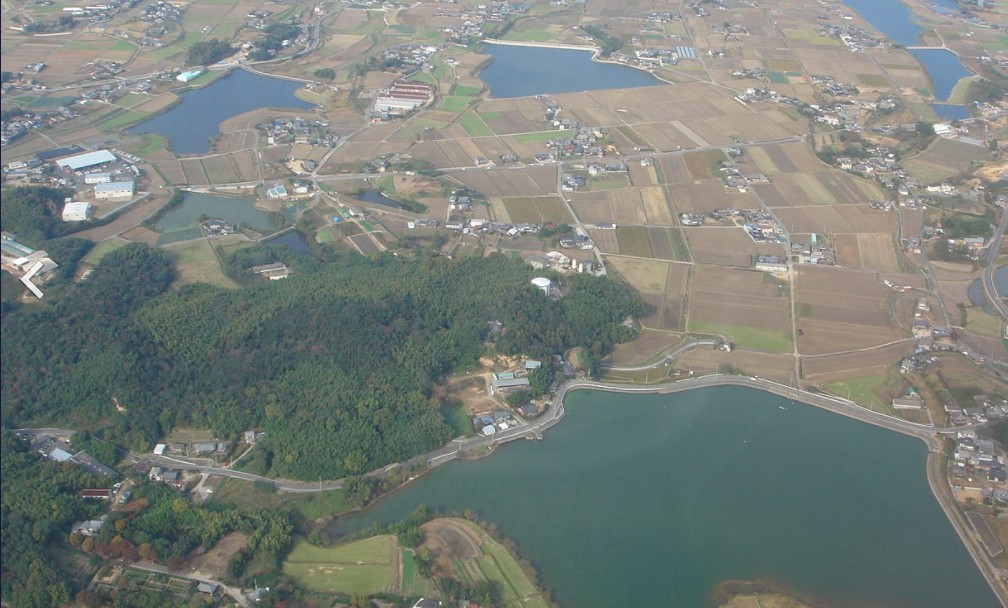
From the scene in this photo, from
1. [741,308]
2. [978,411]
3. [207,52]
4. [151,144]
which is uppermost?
[207,52]

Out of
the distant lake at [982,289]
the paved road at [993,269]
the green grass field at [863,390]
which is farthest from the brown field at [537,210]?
the paved road at [993,269]

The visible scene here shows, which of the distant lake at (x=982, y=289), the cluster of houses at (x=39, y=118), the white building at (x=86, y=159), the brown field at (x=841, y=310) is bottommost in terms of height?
the distant lake at (x=982, y=289)

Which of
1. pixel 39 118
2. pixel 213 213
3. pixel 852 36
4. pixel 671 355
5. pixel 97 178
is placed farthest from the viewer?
pixel 852 36

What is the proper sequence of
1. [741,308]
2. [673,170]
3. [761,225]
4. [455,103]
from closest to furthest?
[741,308] < [761,225] < [673,170] < [455,103]

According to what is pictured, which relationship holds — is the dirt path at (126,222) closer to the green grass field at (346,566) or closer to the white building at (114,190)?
the white building at (114,190)

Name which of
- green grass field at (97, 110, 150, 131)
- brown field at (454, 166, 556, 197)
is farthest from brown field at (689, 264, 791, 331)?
green grass field at (97, 110, 150, 131)

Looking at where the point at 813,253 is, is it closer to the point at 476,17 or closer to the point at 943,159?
the point at 943,159

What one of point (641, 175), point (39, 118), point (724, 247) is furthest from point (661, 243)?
point (39, 118)

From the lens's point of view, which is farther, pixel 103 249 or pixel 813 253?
pixel 813 253
